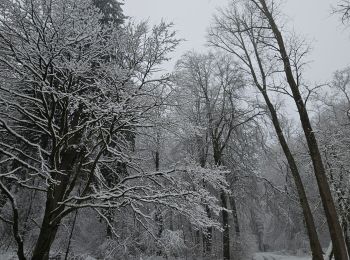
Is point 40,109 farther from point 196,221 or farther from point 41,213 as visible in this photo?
point 41,213

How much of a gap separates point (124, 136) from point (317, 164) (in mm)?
6134

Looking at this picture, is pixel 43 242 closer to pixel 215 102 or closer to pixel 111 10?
pixel 111 10

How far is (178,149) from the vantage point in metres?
19.8

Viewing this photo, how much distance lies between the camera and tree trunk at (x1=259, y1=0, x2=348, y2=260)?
880cm

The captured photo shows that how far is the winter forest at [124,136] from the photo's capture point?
7.48 metres

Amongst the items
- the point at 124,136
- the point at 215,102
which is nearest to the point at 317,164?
the point at 124,136

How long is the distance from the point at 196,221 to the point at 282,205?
10.8 m

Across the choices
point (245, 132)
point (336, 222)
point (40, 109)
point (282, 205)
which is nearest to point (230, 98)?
point (245, 132)

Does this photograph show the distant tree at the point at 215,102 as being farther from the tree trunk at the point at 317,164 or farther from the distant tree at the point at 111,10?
the tree trunk at the point at 317,164

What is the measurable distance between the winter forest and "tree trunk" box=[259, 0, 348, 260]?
39 millimetres

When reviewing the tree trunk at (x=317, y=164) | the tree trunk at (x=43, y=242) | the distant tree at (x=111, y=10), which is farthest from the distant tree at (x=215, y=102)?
the tree trunk at (x=43, y=242)

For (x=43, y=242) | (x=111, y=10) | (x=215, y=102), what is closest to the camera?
(x=43, y=242)

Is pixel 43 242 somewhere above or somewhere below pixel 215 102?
below

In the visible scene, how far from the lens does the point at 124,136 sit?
11.4 metres
